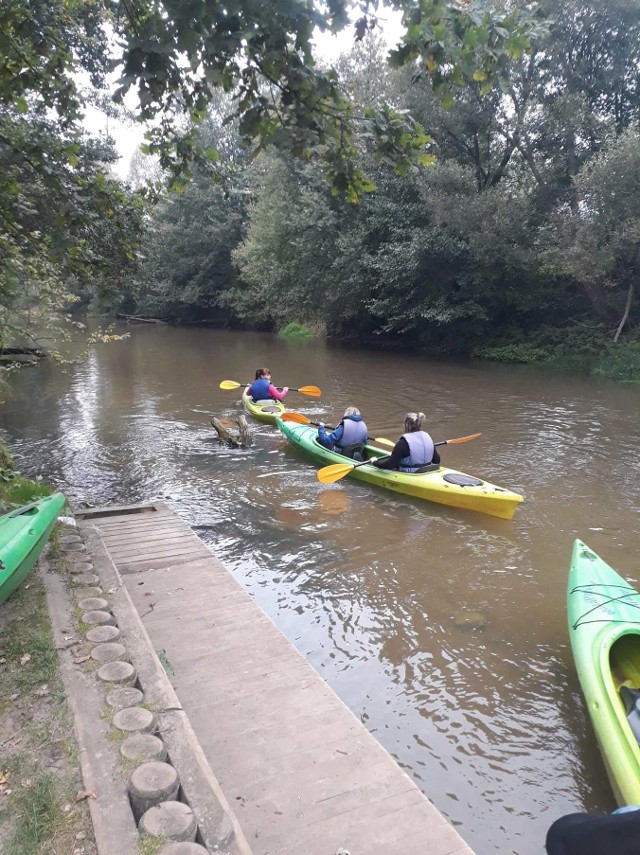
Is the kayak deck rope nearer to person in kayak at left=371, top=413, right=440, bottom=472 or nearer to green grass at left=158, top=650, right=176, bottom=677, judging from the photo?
green grass at left=158, top=650, right=176, bottom=677

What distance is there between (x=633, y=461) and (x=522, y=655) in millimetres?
5785

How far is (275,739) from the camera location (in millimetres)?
2707

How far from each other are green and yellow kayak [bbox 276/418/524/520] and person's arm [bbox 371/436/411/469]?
77mm

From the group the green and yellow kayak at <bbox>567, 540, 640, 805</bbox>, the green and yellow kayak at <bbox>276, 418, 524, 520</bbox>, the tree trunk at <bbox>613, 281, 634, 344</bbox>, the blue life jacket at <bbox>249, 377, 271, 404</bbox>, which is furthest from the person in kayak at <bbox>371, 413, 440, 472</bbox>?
the tree trunk at <bbox>613, 281, 634, 344</bbox>

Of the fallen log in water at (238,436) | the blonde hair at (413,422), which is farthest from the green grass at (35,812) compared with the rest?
the fallen log in water at (238,436)

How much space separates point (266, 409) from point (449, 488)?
5267mm

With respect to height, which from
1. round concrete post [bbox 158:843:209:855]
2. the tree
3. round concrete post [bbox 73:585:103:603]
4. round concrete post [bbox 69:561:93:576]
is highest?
the tree

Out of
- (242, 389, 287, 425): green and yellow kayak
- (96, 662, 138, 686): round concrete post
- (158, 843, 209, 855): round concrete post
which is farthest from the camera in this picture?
(242, 389, 287, 425): green and yellow kayak

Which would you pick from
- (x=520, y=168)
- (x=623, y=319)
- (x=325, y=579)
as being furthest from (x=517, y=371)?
(x=325, y=579)

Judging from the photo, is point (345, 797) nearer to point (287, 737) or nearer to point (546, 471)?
point (287, 737)

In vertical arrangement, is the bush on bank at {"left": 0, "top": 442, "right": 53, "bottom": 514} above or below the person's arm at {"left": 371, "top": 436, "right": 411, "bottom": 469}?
below

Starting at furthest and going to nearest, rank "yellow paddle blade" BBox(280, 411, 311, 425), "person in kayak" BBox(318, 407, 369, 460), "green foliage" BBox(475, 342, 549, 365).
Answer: "green foliage" BBox(475, 342, 549, 365)
"yellow paddle blade" BBox(280, 411, 311, 425)
"person in kayak" BBox(318, 407, 369, 460)

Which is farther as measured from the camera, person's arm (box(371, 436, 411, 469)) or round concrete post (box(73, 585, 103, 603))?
person's arm (box(371, 436, 411, 469))

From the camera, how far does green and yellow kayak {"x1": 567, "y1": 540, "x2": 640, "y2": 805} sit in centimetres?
268
